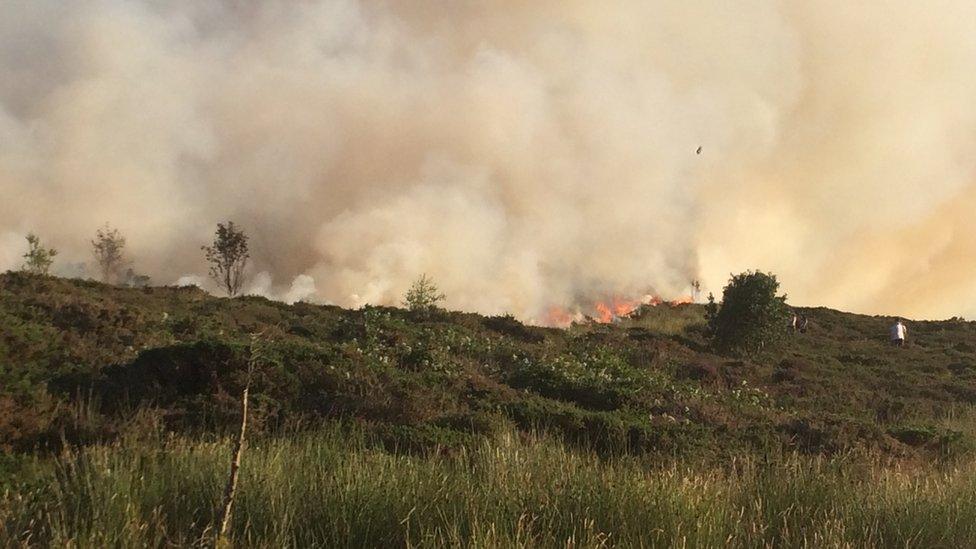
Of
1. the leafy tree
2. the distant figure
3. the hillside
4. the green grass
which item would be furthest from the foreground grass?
the distant figure

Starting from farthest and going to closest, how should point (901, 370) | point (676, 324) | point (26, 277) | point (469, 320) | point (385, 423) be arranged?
point (676, 324), point (901, 370), point (469, 320), point (26, 277), point (385, 423)

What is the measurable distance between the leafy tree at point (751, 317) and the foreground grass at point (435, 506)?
22.3 metres

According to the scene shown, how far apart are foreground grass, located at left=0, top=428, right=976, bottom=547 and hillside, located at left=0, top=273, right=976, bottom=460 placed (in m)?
1.15

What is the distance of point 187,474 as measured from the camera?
16.0ft

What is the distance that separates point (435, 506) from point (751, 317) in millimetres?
25587

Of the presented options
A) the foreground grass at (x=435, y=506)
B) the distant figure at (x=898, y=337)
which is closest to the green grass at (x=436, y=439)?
the foreground grass at (x=435, y=506)

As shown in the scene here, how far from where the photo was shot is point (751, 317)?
27453 millimetres

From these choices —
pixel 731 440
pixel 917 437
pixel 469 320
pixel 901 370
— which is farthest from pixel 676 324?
pixel 731 440

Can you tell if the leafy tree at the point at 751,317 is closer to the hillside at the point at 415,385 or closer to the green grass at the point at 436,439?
the hillside at the point at 415,385

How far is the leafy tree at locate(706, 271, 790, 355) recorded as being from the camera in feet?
89.7

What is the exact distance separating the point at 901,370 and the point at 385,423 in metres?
25.0

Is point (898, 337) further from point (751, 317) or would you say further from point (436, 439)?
point (436, 439)

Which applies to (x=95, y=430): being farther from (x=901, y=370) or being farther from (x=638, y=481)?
(x=901, y=370)

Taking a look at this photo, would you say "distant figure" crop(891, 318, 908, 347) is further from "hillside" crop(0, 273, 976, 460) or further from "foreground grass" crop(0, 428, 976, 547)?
"foreground grass" crop(0, 428, 976, 547)
